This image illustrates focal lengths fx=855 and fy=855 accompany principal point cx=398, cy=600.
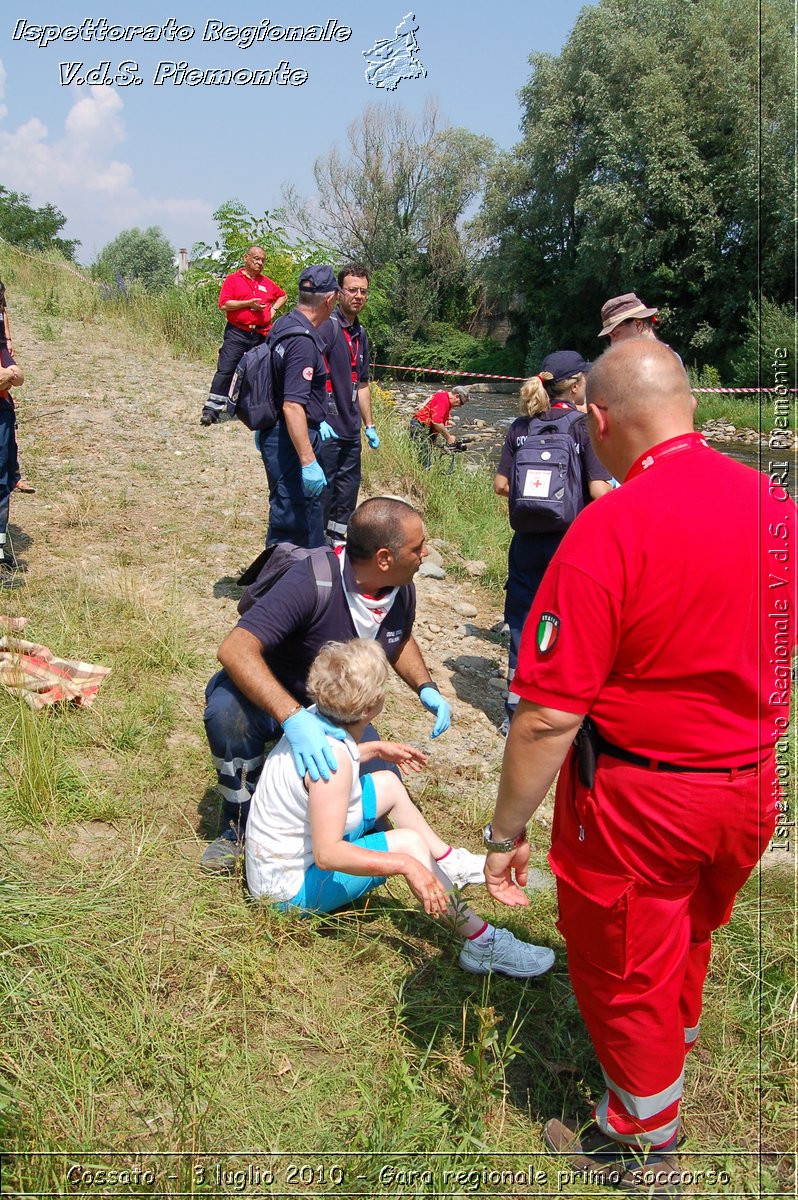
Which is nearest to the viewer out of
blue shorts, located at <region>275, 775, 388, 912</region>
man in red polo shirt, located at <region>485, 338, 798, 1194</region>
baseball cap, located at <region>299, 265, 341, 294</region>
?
man in red polo shirt, located at <region>485, 338, 798, 1194</region>

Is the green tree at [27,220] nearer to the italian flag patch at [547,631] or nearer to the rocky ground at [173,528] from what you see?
the rocky ground at [173,528]

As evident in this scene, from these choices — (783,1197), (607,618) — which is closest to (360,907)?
(783,1197)

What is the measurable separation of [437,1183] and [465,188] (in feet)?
101

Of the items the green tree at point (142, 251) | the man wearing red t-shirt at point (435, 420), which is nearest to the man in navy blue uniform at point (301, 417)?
the man wearing red t-shirt at point (435, 420)

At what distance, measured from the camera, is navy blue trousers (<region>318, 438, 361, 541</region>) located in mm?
4945

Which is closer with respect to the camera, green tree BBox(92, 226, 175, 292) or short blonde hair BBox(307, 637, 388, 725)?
short blonde hair BBox(307, 637, 388, 725)

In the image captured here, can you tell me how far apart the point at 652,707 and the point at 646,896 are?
0.38 metres

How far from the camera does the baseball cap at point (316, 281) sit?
4359mm

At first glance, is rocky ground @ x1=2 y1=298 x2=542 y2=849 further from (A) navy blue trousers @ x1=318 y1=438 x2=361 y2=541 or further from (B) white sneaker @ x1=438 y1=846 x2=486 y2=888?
(A) navy blue trousers @ x1=318 y1=438 x2=361 y2=541

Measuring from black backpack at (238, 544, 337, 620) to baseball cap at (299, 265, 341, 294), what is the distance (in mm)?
2070

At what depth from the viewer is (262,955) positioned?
2.30 metres

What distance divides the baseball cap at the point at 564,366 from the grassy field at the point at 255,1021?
71.7 inches

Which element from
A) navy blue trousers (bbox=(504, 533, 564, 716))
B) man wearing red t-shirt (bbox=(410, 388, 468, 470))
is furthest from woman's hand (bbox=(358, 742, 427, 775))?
man wearing red t-shirt (bbox=(410, 388, 468, 470))

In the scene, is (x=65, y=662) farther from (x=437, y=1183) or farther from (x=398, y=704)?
(x=437, y=1183)
